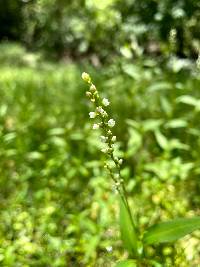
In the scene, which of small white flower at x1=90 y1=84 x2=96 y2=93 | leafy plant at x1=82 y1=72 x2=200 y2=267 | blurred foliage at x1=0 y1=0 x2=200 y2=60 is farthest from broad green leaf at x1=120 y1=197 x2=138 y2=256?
blurred foliage at x1=0 y1=0 x2=200 y2=60

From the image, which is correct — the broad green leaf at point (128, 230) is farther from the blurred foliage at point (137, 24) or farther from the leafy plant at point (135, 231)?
the blurred foliage at point (137, 24)

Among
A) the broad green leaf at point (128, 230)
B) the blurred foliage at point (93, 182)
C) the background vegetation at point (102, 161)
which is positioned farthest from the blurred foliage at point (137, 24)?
the broad green leaf at point (128, 230)

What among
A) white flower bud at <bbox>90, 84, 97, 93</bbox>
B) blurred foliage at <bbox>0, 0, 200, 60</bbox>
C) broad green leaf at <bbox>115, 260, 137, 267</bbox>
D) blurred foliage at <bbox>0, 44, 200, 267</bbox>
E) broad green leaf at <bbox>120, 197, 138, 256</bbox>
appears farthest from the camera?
blurred foliage at <bbox>0, 0, 200, 60</bbox>

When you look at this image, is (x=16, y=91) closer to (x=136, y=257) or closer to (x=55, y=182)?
(x=55, y=182)

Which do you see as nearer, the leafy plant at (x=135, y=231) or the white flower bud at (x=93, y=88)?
the white flower bud at (x=93, y=88)

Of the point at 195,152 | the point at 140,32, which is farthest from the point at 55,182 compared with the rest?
the point at 140,32

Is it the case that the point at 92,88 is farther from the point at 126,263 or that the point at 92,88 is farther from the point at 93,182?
the point at 93,182

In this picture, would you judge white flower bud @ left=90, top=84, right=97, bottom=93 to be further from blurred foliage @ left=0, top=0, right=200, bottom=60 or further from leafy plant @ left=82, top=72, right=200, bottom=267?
blurred foliage @ left=0, top=0, right=200, bottom=60
